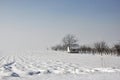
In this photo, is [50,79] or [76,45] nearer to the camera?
[50,79]

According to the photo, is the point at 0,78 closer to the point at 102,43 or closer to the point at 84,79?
the point at 84,79

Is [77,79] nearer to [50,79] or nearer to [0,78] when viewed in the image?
[50,79]

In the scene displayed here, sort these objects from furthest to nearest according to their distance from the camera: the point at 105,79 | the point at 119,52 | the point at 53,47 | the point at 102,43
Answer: the point at 53,47 → the point at 102,43 → the point at 119,52 → the point at 105,79

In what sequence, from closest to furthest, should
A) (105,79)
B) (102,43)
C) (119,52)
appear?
1. (105,79)
2. (119,52)
3. (102,43)

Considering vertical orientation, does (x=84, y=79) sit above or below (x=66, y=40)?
below

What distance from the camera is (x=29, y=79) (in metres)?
9.77

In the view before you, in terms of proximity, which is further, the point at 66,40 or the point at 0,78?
the point at 66,40

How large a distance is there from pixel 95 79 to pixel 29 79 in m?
3.39

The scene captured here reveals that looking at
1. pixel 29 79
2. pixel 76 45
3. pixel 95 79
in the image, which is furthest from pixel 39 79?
pixel 76 45

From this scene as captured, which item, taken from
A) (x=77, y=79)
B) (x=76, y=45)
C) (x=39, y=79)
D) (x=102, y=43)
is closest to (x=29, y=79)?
(x=39, y=79)

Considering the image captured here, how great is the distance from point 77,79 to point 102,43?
7752cm

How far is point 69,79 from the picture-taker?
32.3ft

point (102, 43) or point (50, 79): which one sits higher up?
point (102, 43)

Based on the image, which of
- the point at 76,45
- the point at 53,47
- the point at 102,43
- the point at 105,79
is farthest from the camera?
the point at 53,47
